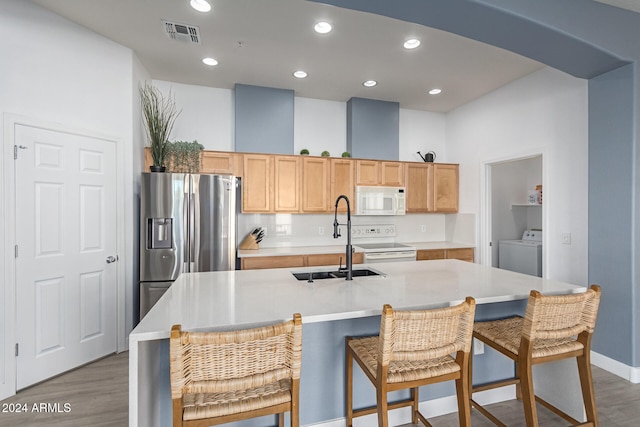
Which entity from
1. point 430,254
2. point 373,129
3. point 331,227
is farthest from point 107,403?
point 373,129

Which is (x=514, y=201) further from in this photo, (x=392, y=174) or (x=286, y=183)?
(x=286, y=183)

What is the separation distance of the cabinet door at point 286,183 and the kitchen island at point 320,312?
1.72m

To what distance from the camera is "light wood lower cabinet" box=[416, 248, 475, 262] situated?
4258 millimetres

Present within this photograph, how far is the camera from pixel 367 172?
4.30 m

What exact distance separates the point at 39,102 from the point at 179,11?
1373 millimetres

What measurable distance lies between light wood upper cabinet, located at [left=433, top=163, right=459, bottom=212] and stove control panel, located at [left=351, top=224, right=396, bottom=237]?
2.42 feet

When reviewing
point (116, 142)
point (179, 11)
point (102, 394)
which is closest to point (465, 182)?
point (179, 11)

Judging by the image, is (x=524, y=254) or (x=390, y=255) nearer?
(x=390, y=255)

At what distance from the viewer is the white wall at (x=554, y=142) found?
119 inches

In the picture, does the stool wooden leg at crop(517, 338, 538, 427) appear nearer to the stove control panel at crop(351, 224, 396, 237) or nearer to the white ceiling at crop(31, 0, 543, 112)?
the white ceiling at crop(31, 0, 543, 112)

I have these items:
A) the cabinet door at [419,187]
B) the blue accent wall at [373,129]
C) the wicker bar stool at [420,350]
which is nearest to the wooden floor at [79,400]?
the wicker bar stool at [420,350]

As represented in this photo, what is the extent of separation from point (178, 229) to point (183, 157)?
0.83 meters

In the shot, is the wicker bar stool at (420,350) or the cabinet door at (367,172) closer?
the wicker bar stool at (420,350)

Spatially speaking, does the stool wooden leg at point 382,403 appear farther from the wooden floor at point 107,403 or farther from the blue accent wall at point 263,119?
the blue accent wall at point 263,119
